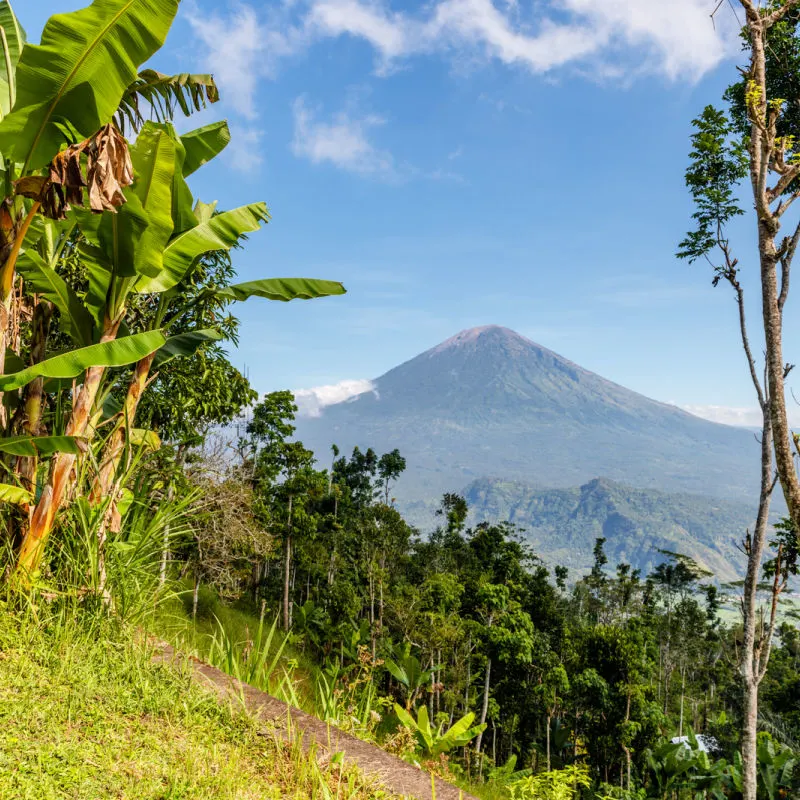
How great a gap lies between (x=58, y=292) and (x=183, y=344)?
98 centimetres

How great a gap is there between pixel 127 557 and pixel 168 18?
3123 millimetres

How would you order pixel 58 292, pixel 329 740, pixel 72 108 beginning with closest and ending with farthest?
pixel 329 740 → pixel 72 108 → pixel 58 292

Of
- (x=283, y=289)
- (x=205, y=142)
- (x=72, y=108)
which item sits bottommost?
(x=283, y=289)

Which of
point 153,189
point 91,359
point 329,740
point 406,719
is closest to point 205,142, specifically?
point 153,189

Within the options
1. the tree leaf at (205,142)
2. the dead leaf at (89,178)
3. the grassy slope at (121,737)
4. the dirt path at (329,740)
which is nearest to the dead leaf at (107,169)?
the dead leaf at (89,178)

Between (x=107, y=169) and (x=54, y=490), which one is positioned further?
(x=54, y=490)

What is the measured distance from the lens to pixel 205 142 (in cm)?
424

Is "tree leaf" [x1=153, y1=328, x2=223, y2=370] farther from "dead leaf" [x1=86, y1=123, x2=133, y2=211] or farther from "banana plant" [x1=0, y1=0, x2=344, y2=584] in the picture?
"dead leaf" [x1=86, y1=123, x2=133, y2=211]

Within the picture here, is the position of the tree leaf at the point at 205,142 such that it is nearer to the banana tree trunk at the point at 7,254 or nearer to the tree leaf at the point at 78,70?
the tree leaf at the point at 78,70

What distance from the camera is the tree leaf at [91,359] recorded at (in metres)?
2.96

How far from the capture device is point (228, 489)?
11984mm

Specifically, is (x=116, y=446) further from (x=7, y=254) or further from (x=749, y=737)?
(x=749, y=737)

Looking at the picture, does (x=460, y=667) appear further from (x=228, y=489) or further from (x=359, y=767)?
(x=359, y=767)

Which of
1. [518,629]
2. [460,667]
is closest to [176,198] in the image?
[518,629]
